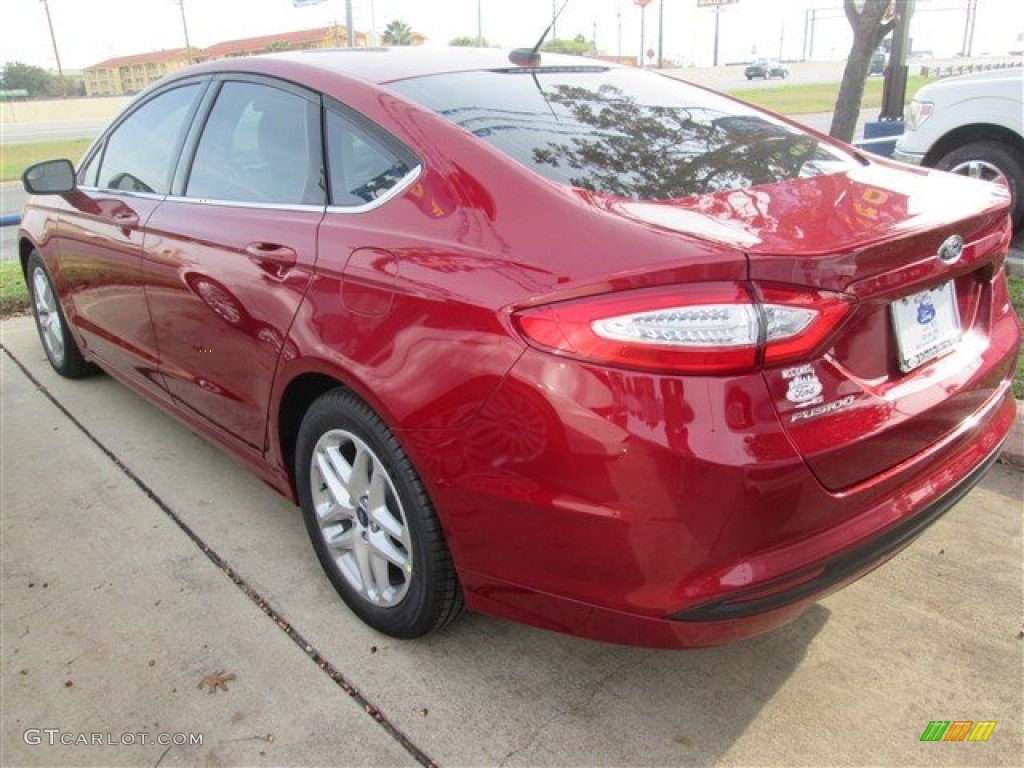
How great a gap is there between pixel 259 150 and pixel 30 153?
75.3 feet

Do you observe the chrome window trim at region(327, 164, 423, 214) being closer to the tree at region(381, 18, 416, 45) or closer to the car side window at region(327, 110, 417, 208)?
the car side window at region(327, 110, 417, 208)

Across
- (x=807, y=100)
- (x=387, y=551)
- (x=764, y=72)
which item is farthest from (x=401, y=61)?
(x=764, y=72)

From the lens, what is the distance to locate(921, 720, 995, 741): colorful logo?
213 cm

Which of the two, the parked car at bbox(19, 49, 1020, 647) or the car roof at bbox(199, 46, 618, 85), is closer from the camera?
the parked car at bbox(19, 49, 1020, 647)

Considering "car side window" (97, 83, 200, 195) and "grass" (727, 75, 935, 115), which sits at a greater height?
"car side window" (97, 83, 200, 195)

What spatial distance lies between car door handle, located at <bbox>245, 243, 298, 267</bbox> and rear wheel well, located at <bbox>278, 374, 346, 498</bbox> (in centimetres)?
34

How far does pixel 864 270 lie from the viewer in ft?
5.91

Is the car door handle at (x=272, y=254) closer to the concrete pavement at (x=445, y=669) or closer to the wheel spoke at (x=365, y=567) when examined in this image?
the wheel spoke at (x=365, y=567)

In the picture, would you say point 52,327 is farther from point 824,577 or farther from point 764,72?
point 764,72

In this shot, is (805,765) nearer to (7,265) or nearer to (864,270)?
(864,270)

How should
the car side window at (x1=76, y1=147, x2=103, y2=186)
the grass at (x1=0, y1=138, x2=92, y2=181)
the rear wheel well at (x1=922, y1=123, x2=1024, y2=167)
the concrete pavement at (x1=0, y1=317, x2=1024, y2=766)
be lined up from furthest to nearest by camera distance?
1. the grass at (x1=0, y1=138, x2=92, y2=181)
2. the rear wheel well at (x1=922, y1=123, x2=1024, y2=167)
3. the car side window at (x1=76, y1=147, x2=103, y2=186)
4. the concrete pavement at (x1=0, y1=317, x2=1024, y2=766)

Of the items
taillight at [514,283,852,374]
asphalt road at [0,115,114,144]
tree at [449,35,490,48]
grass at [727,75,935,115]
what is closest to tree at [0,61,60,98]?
tree at [449,35,490,48]

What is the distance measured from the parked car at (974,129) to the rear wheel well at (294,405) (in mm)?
5408

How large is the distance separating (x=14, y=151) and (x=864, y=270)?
26.5 m
